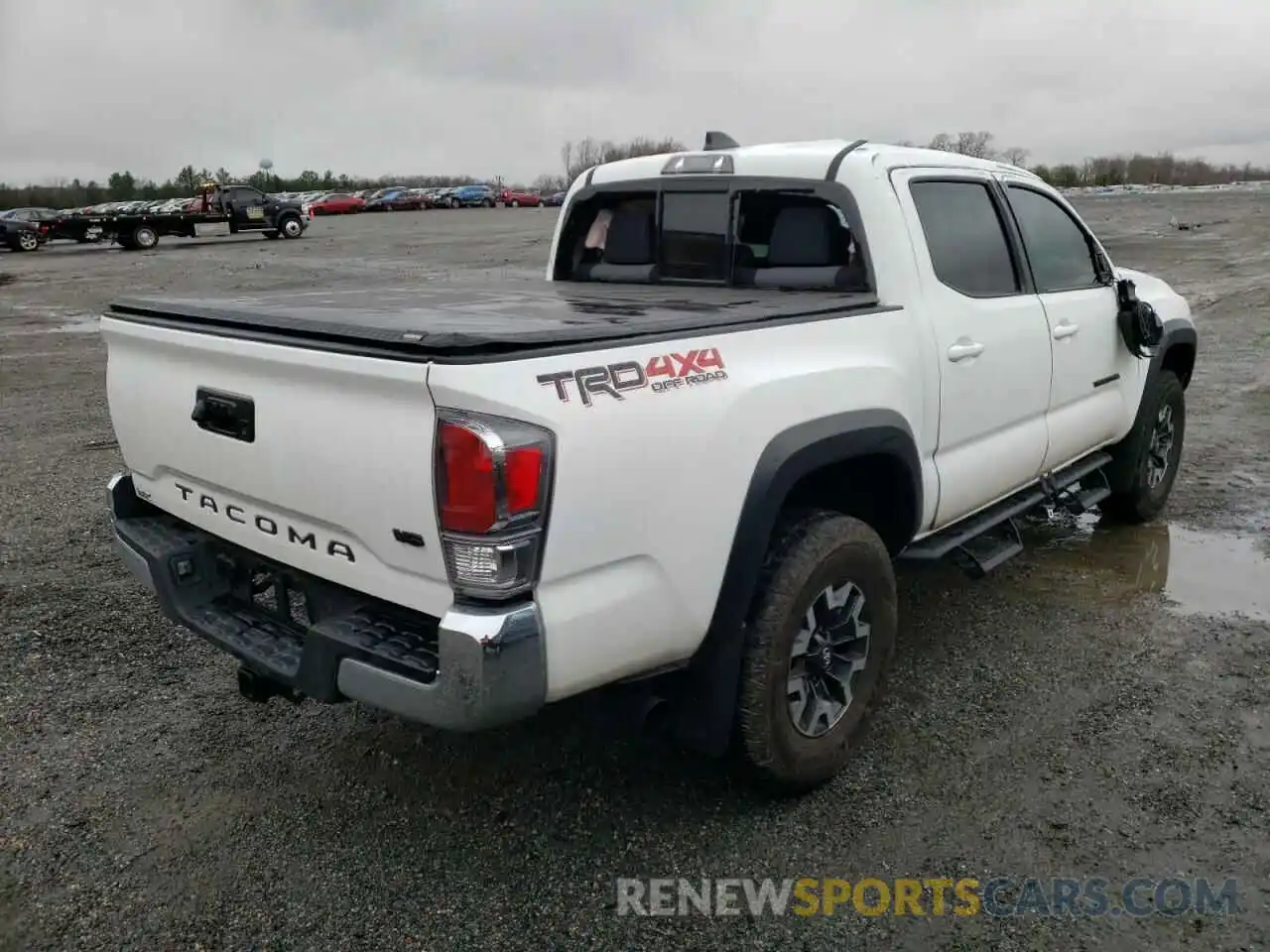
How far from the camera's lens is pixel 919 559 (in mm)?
3705

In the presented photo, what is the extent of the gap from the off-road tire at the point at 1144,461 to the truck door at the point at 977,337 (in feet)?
4.05

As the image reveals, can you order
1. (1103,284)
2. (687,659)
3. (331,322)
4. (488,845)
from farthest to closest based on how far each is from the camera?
(1103,284) < (488,845) < (687,659) < (331,322)

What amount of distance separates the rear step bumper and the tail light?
0.31 feet

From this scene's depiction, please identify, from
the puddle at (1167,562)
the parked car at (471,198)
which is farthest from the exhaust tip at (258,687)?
the parked car at (471,198)

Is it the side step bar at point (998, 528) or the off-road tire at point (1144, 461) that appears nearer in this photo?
the side step bar at point (998, 528)

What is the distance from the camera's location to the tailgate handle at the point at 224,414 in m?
2.67

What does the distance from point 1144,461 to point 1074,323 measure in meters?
1.37

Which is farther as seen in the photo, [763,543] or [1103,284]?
[1103,284]

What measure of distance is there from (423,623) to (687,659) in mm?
711

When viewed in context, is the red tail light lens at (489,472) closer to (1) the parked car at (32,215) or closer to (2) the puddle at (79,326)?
(2) the puddle at (79,326)

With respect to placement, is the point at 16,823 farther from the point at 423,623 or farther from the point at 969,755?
the point at 969,755

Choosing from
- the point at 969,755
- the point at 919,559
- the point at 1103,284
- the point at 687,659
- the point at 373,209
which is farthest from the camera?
the point at 373,209

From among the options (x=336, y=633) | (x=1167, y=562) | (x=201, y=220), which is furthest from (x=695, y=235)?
(x=201, y=220)

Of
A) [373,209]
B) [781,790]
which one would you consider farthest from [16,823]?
[373,209]
